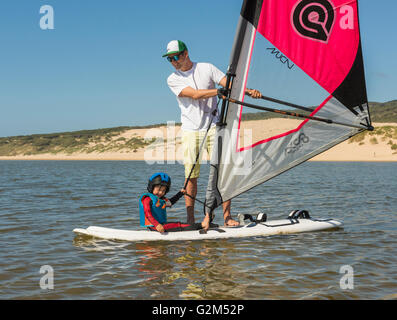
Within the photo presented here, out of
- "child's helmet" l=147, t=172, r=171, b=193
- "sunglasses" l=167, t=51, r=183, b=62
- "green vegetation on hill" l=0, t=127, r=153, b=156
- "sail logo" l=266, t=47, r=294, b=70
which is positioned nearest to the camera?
"sail logo" l=266, t=47, r=294, b=70

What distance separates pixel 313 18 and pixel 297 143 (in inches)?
71.4

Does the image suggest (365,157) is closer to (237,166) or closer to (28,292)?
(237,166)

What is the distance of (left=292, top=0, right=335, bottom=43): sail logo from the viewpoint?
562 centimetres

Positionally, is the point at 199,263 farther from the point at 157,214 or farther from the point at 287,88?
the point at 287,88


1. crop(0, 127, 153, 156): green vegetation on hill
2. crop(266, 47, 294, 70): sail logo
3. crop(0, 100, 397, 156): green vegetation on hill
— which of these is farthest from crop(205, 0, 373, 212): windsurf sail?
crop(0, 127, 153, 156): green vegetation on hill

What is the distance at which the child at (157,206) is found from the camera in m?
6.45

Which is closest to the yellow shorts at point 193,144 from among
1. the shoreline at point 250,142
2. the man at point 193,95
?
the man at point 193,95

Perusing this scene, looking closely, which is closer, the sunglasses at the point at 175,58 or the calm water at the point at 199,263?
the calm water at the point at 199,263

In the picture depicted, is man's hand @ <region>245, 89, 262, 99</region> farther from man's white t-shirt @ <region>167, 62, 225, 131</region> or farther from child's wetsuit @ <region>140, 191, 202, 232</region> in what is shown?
child's wetsuit @ <region>140, 191, 202, 232</region>

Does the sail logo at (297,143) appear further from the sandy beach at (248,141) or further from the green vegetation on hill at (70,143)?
the green vegetation on hill at (70,143)

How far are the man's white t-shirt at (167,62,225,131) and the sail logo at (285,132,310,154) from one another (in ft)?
4.30

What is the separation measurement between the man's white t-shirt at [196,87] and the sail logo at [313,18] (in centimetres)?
139

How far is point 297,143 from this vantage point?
602cm
